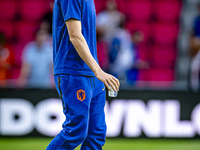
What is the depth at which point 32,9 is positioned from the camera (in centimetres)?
814

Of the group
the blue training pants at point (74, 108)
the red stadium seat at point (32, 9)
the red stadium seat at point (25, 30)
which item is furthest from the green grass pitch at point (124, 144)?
the red stadium seat at point (32, 9)

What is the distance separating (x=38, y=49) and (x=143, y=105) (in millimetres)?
2220

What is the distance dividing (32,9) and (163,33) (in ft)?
11.3

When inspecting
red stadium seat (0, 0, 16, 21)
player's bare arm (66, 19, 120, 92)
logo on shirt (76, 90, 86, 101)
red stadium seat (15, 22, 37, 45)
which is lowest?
logo on shirt (76, 90, 86, 101)

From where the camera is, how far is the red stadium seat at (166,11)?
8.36 metres

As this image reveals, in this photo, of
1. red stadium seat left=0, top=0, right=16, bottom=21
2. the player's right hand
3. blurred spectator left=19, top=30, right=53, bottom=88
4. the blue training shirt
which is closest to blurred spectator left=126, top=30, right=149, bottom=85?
blurred spectator left=19, top=30, right=53, bottom=88

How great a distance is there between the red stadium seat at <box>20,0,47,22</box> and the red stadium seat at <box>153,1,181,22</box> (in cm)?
294

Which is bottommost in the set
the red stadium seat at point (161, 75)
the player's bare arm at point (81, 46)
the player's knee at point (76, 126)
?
the red stadium seat at point (161, 75)

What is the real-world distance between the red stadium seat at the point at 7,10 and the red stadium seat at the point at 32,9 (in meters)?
0.22

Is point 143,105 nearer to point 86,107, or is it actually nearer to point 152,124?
point 152,124

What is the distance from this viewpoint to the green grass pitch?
15.4 ft

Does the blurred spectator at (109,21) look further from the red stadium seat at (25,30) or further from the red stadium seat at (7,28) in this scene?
the red stadium seat at (7,28)

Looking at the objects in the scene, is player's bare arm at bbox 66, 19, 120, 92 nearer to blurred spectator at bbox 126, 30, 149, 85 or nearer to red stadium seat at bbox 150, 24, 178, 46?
blurred spectator at bbox 126, 30, 149, 85

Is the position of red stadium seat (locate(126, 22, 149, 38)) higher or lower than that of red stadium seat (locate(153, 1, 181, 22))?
lower
